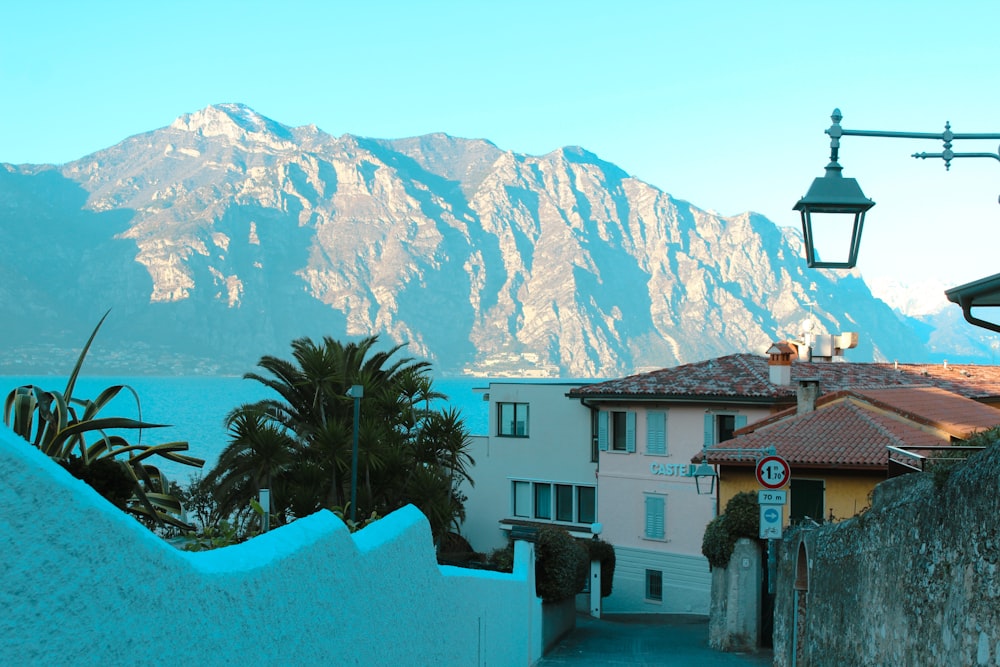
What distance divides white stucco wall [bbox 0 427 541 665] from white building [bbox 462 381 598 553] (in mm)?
39102

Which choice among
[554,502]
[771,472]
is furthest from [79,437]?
[554,502]

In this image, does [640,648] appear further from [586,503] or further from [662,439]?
[586,503]

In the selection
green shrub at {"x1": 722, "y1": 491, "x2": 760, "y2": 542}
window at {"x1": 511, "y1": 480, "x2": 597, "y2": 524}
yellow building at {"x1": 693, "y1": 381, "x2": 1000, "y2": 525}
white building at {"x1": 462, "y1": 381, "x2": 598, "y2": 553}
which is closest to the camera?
green shrub at {"x1": 722, "y1": 491, "x2": 760, "y2": 542}

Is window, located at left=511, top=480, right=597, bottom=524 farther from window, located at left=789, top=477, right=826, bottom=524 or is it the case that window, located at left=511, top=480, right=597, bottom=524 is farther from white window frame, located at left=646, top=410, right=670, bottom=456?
window, located at left=789, top=477, right=826, bottom=524

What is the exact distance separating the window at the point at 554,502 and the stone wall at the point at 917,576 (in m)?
33.9

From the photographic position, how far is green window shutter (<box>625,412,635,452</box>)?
4594 cm

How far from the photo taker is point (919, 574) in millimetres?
8758

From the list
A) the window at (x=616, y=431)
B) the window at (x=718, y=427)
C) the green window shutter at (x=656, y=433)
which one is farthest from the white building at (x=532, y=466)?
the window at (x=718, y=427)

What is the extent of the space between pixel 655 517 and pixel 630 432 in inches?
140

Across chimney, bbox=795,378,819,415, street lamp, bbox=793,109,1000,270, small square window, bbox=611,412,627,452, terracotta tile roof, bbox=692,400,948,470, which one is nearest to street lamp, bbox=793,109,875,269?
street lamp, bbox=793,109,1000,270

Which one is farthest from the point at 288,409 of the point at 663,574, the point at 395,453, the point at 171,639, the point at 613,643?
the point at 171,639

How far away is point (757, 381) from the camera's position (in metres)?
43.5

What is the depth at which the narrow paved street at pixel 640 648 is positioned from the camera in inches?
939

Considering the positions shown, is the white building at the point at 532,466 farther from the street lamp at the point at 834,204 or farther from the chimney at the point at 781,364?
the street lamp at the point at 834,204
